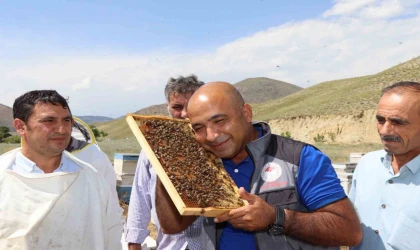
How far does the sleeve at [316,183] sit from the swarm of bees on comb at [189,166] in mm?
446

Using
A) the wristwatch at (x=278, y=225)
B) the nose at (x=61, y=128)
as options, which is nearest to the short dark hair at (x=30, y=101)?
the nose at (x=61, y=128)

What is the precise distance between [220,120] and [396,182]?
166cm

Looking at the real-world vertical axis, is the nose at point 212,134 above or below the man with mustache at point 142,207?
above

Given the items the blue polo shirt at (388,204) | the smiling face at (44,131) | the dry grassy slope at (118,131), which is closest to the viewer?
the blue polo shirt at (388,204)

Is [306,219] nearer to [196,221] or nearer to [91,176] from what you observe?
[196,221]

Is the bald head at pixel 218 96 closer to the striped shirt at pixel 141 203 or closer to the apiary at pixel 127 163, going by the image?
the striped shirt at pixel 141 203

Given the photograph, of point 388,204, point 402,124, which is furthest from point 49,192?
point 402,124

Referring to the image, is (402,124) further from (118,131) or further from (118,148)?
(118,131)

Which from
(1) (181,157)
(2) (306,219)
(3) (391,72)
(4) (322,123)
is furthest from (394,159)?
(3) (391,72)

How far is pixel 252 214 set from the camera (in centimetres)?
251

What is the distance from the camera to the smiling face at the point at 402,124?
341 centimetres

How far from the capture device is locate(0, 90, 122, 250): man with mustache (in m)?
3.36

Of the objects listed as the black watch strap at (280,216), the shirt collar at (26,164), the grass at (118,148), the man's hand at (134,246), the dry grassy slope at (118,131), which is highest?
the shirt collar at (26,164)

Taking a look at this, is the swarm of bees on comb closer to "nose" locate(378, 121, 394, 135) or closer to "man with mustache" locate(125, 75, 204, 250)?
"man with mustache" locate(125, 75, 204, 250)
